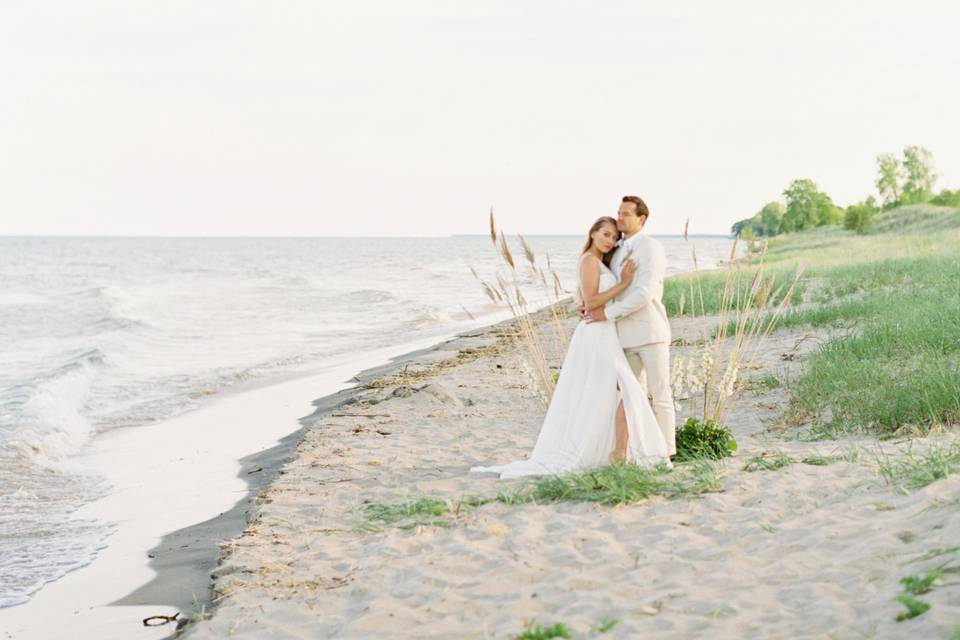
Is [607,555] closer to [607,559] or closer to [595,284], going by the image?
[607,559]

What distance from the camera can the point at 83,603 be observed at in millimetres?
6027

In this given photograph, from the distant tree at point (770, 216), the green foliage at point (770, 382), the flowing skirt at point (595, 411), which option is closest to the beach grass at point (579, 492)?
the flowing skirt at point (595, 411)

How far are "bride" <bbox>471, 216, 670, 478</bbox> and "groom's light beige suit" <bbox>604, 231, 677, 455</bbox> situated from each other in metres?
0.07

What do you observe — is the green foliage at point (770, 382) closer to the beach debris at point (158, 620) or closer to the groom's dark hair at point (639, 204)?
the groom's dark hair at point (639, 204)

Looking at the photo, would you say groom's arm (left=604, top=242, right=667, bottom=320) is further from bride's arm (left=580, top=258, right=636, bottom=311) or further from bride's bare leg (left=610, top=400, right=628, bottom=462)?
bride's bare leg (left=610, top=400, right=628, bottom=462)

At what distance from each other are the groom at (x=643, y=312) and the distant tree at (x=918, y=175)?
94.9m

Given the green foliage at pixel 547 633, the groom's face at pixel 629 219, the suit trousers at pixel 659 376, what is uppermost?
the groom's face at pixel 629 219

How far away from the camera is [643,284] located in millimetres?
7105

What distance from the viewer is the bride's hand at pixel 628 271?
720 cm

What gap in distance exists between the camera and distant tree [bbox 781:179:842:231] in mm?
108125

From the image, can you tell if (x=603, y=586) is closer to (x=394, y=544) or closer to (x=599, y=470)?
(x=394, y=544)

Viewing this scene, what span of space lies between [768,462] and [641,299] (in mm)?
1596

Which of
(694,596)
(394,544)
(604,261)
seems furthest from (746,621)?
(604,261)

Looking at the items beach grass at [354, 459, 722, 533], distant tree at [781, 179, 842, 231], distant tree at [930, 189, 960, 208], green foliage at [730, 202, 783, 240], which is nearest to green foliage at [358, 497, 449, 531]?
beach grass at [354, 459, 722, 533]
